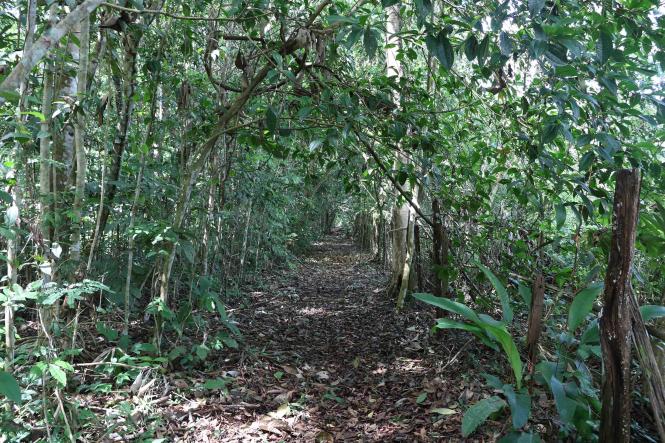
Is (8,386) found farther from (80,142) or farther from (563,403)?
(563,403)

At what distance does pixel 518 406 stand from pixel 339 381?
2071 millimetres

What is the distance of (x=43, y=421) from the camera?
8.16 feet

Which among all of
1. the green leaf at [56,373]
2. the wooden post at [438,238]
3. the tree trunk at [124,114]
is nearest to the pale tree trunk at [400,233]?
the wooden post at [438,238]

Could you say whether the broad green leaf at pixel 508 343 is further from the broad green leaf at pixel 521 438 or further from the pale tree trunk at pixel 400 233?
the pale tree trunk at pixel 400 233

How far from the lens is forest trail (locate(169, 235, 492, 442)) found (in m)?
2.98

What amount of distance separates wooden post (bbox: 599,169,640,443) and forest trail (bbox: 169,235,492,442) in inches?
42.2

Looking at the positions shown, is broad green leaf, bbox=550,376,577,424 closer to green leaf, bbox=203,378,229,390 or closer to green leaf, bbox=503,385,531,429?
green leaf, bbox=503,385,531,429

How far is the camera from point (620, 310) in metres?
1.92

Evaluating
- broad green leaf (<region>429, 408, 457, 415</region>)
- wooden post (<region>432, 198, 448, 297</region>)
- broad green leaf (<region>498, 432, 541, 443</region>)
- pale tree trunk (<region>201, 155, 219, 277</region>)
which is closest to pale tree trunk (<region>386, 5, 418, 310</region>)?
wooden post (<region>432, 198, 448, 297</region>)

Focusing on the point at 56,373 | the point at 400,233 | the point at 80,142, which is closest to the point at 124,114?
the point at 80,142

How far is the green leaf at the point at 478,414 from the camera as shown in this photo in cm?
199

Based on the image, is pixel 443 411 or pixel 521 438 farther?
pixel 443 411

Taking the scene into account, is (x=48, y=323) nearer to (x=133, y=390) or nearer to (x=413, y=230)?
(x=133, y=390)

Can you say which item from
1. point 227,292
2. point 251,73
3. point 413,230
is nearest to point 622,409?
point 251,73
